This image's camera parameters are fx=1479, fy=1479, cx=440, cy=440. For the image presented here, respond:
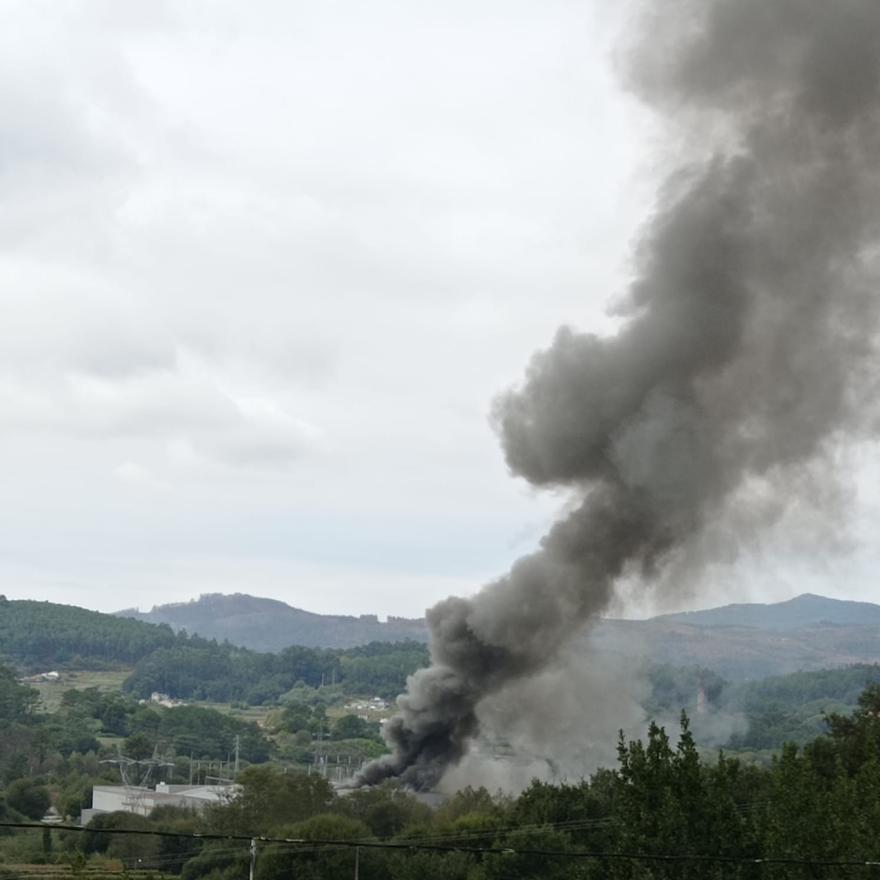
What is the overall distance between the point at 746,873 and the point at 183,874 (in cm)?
3758

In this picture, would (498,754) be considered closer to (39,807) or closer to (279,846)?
(279,846)

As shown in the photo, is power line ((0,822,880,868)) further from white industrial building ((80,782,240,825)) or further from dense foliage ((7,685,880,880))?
white industrial building ((80,782,240,825))

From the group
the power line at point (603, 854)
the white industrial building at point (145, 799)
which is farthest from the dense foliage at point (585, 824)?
the white industrial building at point (145, 799)

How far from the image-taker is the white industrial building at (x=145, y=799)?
102562 mm

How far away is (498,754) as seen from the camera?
92.3 metres

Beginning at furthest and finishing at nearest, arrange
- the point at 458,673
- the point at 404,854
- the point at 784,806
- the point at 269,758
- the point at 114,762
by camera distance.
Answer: the point at 269,758 → the point at 114,762 → the point at 458,673 → the point at 404,854 → the point at 784,806

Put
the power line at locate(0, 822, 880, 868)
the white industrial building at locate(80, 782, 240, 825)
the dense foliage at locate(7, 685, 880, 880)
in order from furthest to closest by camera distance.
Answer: the white industrial building at locate(80, 782, 240, 825), the dense foliage at locate(7, 685, 880, 880), the power line at locate(0, 822, 880, 868)

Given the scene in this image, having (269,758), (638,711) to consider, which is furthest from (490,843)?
(269,758)

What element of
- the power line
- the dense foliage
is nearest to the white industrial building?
the dense foliage

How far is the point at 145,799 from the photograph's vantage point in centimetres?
10750

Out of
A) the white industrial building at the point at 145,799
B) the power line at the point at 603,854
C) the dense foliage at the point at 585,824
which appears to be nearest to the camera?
the power line at the point at 603,854

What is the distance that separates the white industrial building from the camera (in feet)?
336

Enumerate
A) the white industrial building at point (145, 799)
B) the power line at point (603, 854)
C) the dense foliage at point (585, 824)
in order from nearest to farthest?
the power line at point (603, 854) → the dense foliage at point (585, 824) → the white industrial building at point (145, 799)

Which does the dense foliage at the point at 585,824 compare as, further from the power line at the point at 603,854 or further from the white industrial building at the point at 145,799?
the white industrial building at the point at 145,799
